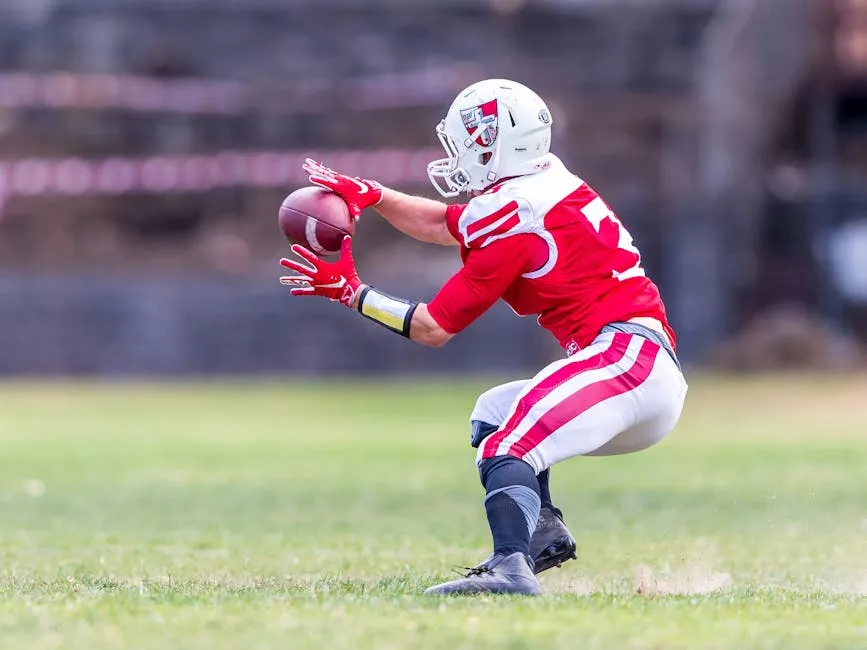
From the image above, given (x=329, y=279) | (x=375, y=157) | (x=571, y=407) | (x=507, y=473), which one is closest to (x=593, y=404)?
(x=571, y=407)

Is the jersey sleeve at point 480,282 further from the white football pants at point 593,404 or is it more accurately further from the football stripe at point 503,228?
the white football pants at point 593,404

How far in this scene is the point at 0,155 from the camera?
3188 cm

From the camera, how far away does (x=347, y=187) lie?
7.09 meters

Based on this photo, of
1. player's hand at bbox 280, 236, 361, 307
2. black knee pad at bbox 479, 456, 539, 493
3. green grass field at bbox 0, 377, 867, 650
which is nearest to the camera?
green grass field at bbox 0, 377, 867, 650

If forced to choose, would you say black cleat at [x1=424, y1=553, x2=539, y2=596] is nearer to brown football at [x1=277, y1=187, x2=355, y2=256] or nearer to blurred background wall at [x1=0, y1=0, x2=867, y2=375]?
Answer: brown football at [x1=277, y1=187, x2=355, y2=256]

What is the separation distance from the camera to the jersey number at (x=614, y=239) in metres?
6.55

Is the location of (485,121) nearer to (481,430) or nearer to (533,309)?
(533,309)

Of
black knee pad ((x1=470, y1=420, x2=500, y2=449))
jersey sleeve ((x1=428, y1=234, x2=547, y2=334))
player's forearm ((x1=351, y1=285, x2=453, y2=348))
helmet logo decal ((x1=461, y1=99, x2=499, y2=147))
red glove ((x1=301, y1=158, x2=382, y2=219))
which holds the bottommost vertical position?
black knee pad ((x1=470, y1=420, x2=500, y2=449))

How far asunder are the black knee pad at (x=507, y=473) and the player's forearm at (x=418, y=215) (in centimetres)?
136

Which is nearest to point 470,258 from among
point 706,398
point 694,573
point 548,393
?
point 548,393

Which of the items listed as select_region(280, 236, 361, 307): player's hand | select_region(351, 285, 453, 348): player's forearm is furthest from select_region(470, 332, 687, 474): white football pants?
select_region(280, 236, 361, 307): player's hand

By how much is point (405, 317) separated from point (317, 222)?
2.47 feet

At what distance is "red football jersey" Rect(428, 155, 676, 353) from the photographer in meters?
6.38

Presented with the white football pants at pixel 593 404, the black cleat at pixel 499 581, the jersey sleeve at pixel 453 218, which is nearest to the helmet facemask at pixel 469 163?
the jersey sleeve at pixel 453 218
